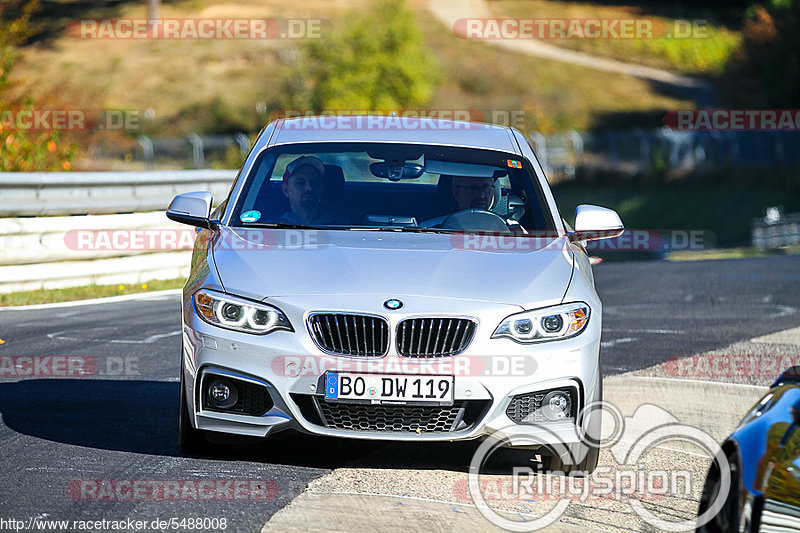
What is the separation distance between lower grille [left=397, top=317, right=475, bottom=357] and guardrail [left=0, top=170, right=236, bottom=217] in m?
8.39

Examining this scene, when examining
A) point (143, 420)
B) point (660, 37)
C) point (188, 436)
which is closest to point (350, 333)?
point (188, 436)

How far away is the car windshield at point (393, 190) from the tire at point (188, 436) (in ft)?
3.95

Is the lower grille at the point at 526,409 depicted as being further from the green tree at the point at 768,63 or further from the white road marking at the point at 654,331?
the green tree at the point at 768,63

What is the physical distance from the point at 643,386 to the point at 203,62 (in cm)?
6546

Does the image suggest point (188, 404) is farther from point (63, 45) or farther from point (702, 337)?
point (63, 45)

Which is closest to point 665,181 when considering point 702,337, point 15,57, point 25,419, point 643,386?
point 15,57

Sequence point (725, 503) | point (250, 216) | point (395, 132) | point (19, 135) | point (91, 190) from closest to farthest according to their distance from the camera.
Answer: point (725, 503) < point (250, 216) < point (395, 132) < point (91, 190) < point (19, 135)

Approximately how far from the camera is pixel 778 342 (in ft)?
36.0

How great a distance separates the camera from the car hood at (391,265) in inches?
230

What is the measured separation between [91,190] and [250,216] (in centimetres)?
804

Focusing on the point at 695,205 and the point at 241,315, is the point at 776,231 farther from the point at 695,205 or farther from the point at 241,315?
the point at 241,315

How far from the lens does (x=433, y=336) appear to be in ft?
18.8

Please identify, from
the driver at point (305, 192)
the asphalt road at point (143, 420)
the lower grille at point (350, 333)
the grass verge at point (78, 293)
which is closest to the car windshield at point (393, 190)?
the driver at point (305, 192)

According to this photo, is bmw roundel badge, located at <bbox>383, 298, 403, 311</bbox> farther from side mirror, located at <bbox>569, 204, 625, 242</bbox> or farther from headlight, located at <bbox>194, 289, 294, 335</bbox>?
side mirror, located at <bbox>569, 204, 625, 242</bbox>
